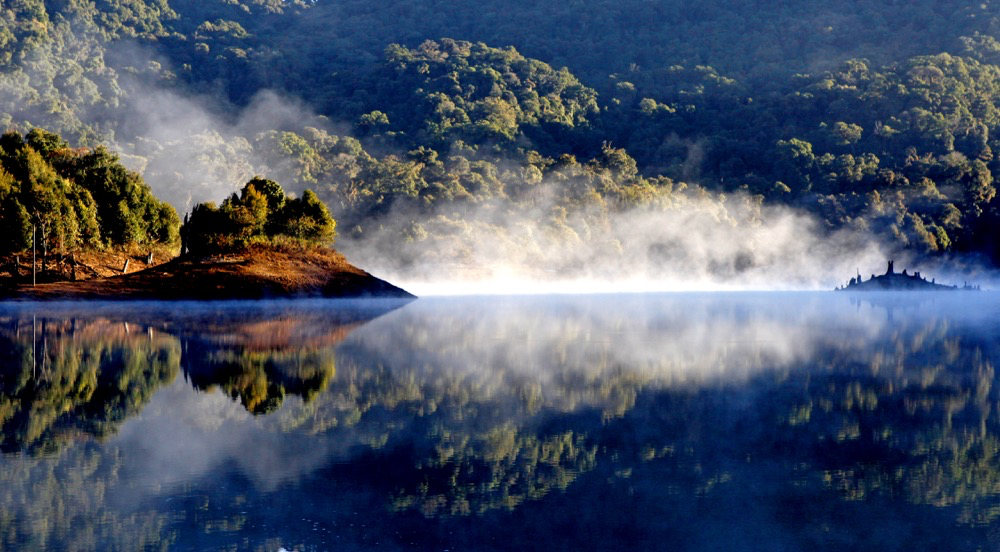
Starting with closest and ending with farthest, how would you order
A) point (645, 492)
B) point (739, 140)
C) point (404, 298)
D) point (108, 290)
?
point (645, 492)
point (108, 290)
point (404, 298)
point (739, 140)

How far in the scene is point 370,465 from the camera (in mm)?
14250

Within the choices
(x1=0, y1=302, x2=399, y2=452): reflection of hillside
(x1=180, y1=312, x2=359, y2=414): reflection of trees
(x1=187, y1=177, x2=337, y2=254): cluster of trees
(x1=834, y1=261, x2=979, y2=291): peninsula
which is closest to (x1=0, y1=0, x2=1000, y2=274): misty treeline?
(x1=834, y1=261, x2=979, y2=291): peninsula

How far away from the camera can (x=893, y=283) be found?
107m

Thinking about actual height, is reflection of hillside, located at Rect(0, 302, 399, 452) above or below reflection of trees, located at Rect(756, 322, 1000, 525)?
below

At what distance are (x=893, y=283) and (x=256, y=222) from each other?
220ft

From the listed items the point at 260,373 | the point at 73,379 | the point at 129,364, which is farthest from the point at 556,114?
the point at 73,379

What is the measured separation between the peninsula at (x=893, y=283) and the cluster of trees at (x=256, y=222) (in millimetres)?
59795

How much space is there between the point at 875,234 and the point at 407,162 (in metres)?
56.3

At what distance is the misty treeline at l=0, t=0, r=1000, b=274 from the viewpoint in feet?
398

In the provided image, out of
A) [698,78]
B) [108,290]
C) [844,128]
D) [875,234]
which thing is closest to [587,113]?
[698,78]

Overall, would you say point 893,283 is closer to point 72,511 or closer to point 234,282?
point 234,282

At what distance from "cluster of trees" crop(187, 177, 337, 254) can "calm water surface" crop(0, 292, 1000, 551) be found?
39533mm

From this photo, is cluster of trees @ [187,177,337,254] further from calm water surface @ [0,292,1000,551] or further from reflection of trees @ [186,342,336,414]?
reflection of trees @ [186,342,336,414]

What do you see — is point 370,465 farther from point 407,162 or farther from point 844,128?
point 844,128
